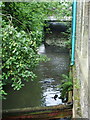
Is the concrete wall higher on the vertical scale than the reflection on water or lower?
higher

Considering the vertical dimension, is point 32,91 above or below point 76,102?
below

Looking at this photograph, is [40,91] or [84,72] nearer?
[84,72]

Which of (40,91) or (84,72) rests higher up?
(84,72)

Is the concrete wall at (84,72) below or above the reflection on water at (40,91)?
above

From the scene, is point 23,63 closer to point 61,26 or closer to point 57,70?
point 57,70

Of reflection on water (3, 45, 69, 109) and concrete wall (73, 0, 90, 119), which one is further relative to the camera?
reflection on water (3, 45, 69, 109)

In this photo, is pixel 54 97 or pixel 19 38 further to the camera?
pixel 54 97

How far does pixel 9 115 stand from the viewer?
14.5ft

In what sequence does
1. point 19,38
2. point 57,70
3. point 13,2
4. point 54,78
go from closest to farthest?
point 19,38
point 13,2
point 54,78
point 57,70

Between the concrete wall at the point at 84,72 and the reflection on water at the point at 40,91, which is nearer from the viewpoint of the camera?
the concrete wall at the point at 84,72

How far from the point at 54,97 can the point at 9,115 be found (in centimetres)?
206

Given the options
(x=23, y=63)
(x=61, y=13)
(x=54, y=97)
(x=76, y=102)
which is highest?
(x=61, y=13)

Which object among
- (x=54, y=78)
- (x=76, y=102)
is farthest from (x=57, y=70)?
(x=76, y=102)

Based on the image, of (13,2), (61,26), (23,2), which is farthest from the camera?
(61,26)
